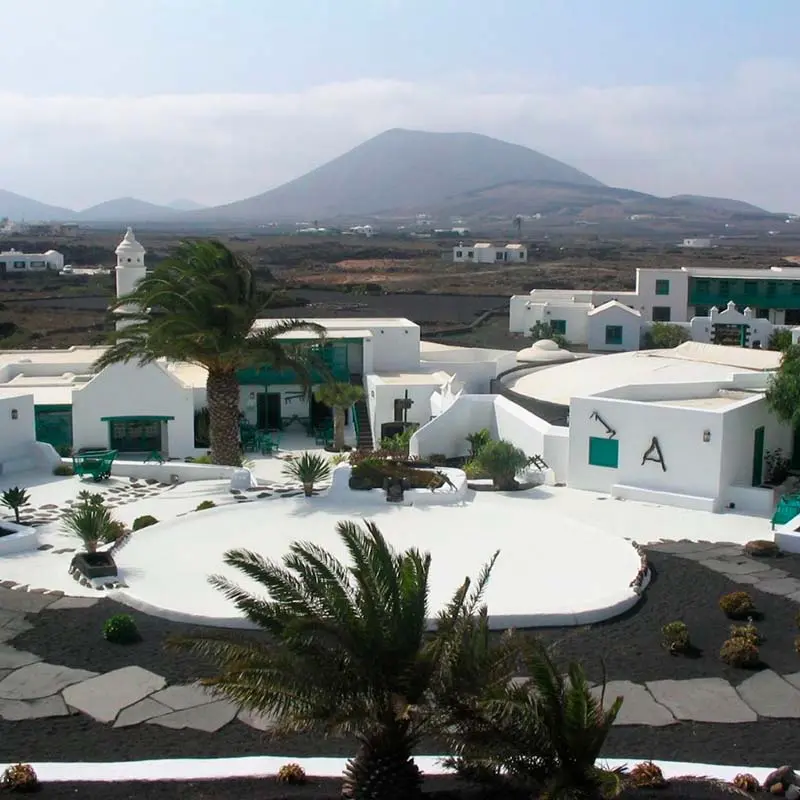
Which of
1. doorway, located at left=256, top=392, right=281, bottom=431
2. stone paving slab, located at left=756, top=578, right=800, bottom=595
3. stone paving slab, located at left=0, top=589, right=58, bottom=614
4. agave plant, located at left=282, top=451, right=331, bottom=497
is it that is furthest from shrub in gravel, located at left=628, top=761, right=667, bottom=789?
doorway, located at left=256, top=392, right=281, bottom=431

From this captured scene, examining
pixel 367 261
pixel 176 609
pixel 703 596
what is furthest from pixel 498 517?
pixel 367 261

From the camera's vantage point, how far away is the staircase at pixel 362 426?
105 feet

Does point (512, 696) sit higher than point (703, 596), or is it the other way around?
point (512, 696)

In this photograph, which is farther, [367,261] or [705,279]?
[367,261]

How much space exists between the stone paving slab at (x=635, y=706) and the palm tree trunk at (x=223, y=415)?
14.8 metres

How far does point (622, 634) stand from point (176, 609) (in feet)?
19.2

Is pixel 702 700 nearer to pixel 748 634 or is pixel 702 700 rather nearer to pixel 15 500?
pixel 748 634

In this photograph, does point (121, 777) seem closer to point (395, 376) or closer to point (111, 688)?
point (111, 688)

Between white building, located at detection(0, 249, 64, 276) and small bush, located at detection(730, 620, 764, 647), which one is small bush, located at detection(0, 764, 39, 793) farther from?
white building, located at detection(0, 249, 64, 276)

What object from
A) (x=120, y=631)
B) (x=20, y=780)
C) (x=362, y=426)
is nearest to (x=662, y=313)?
(x=362, y=426)

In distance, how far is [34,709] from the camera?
11133 mm

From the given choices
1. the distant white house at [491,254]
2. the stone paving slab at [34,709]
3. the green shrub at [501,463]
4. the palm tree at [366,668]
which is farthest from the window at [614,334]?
the distant white house at [491,254]

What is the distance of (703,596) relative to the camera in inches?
602

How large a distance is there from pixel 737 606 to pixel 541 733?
6.99 metres
